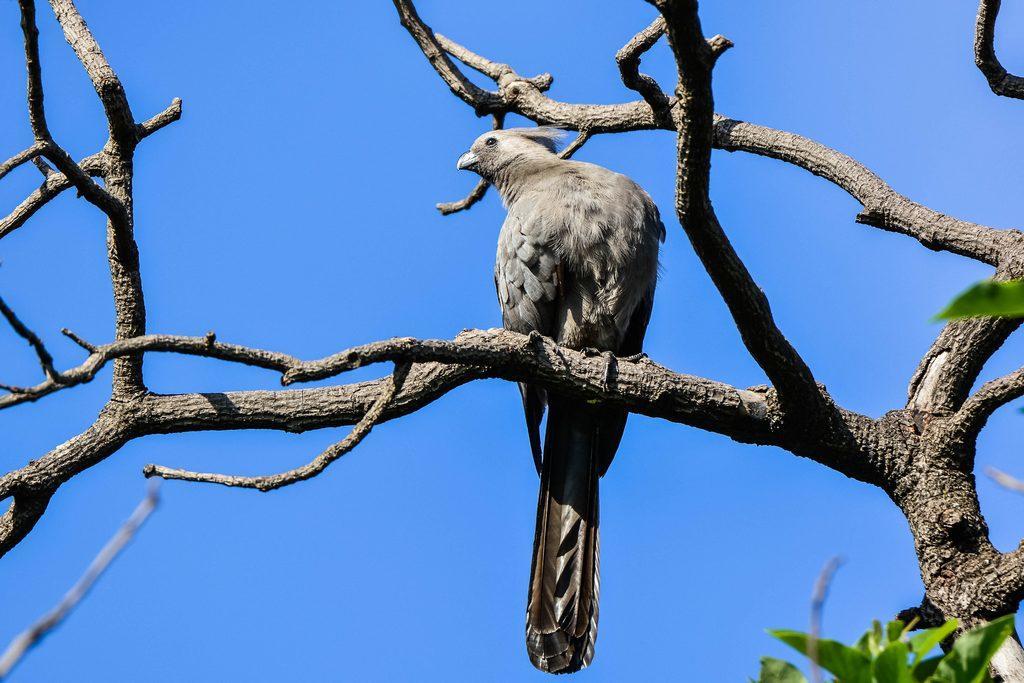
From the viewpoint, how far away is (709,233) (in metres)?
3.47

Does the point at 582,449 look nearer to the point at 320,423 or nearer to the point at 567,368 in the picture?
the point at 567,368

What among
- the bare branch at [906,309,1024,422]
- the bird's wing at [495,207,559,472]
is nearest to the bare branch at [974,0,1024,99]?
the bare branch at [906,309,1024,422]

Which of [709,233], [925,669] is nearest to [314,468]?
[709,233]

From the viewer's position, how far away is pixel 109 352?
3072 millimetres

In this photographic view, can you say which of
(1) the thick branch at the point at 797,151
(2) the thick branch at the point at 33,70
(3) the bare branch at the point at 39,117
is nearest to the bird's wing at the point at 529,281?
(1) the thick branch at the point at 797,151

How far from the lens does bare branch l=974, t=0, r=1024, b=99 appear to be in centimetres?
463

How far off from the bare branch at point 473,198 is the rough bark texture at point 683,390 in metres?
1.83

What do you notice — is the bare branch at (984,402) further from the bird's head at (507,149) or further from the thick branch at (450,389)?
the bird's head at (507,149)

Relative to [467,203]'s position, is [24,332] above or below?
below

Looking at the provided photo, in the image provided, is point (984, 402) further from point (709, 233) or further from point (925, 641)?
point (925, 641)

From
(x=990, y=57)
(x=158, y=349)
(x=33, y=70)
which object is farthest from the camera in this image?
(x=990, y=57)

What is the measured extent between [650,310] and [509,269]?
2.94 ft

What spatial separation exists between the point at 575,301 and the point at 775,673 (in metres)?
3.34

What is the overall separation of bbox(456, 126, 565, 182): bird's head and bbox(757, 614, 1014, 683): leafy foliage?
4540 mm
